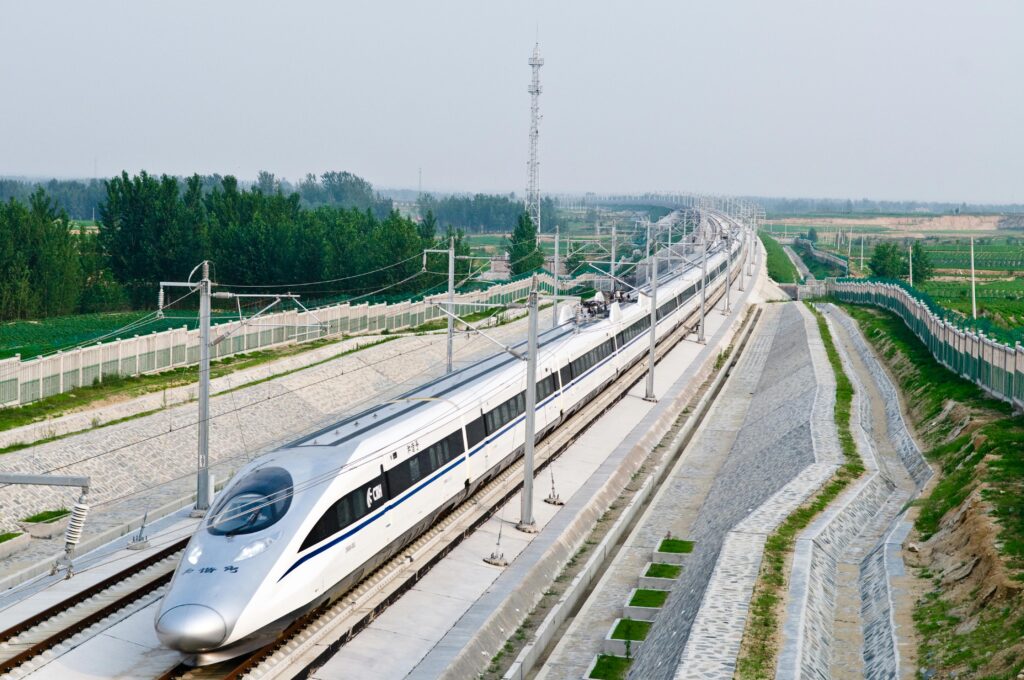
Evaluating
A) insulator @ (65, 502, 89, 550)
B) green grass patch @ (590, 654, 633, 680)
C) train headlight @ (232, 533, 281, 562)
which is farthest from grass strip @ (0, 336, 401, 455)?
green grass patch @ (590, 654, 633, 680)

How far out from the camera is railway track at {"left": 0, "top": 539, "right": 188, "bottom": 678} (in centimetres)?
1766

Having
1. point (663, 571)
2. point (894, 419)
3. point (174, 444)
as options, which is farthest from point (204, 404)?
point (894, 419)

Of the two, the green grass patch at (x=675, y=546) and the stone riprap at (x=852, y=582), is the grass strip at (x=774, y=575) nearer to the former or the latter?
the stone riprap at (x=852, y=582)

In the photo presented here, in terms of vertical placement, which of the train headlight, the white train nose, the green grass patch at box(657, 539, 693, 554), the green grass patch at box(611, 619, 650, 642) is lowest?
the green grass patch at box(611, 619, 650, 642)

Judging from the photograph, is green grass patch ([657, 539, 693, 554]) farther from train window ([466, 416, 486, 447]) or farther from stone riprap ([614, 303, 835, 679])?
train window ([466, 416, 486, 447])

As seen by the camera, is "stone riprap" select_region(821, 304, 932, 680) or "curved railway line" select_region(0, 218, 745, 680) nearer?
"curved railway line" select_region(0, 218, 745, 680)

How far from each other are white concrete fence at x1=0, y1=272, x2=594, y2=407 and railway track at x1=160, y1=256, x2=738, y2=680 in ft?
17.3

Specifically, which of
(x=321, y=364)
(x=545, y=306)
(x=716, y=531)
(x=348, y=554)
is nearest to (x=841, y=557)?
A: (x=716, y=531)

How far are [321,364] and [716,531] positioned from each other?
2985 cm

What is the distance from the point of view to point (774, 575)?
21.5 meters

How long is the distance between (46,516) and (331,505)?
13.5 meters

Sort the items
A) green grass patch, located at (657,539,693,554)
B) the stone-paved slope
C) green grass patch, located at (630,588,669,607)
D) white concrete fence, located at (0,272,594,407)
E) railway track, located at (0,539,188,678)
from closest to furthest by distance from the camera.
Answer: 1. railway track, located at (0,539,188,678)
2. the stone-paved slope
3. green grass patch, located at (630,588,669,607)
4. green grass patch, located at (657,539,693,554)
5. white concrete fence, located at (0,272,594,407)

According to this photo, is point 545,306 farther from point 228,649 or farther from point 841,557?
point 228,649

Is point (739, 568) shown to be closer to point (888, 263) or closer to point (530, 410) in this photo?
point (530, 410)
